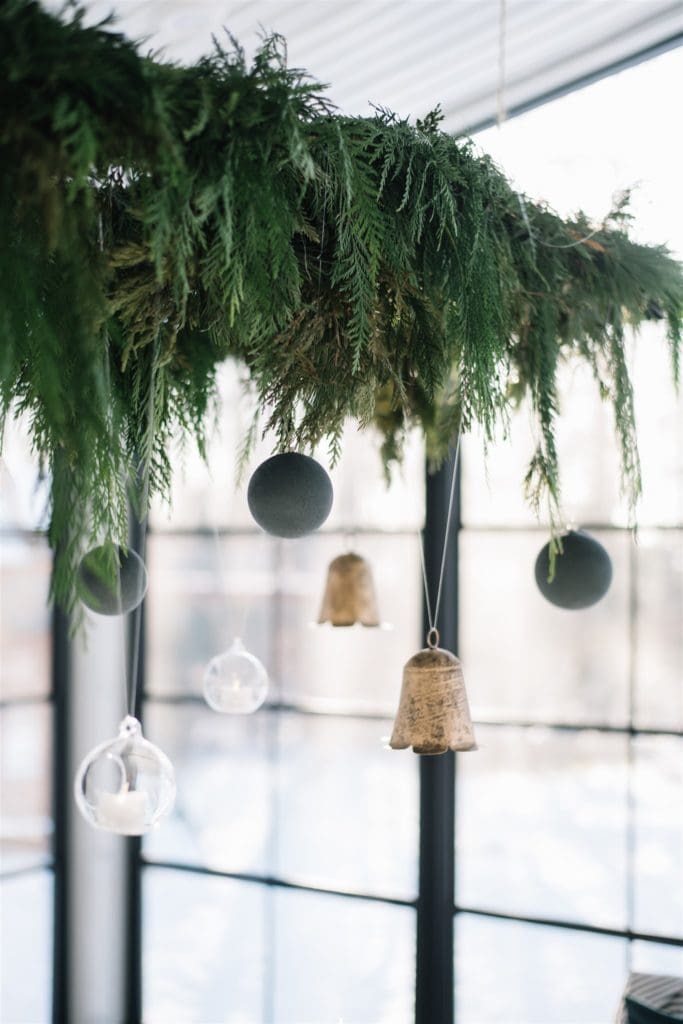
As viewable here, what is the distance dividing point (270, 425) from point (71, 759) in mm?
2709

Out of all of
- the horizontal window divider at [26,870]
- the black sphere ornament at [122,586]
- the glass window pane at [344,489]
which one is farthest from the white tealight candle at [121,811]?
the horizontal window divider at [26,870]

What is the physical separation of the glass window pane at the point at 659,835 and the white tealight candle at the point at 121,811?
1.92 metres

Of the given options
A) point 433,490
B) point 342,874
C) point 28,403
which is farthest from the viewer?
point 342,874

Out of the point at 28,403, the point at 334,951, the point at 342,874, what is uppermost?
the point at 28,403

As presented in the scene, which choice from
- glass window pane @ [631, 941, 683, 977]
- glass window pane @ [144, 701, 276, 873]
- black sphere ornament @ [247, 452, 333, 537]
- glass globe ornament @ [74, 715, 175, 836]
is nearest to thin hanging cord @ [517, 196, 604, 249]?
black sphere ornament @ [247, 452, 333, 537]

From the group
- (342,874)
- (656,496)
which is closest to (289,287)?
(656,496)

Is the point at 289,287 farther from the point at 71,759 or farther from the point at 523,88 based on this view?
the point at 71,759

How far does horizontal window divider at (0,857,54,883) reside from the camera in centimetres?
377

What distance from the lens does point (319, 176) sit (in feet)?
3.86

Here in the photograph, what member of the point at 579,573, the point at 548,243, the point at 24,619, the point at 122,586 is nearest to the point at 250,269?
the point at 548,243

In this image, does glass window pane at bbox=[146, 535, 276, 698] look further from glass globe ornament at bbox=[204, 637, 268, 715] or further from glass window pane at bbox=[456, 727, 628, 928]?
glass globe ornament at bbox=[204, 637, 268, 715]

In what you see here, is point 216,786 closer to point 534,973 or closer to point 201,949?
point 201,949

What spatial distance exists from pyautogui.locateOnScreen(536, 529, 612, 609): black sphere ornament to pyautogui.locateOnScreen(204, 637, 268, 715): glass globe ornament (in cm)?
71

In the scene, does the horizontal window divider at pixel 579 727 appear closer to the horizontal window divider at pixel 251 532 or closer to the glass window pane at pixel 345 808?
the glass window pane at pixel 345 808
